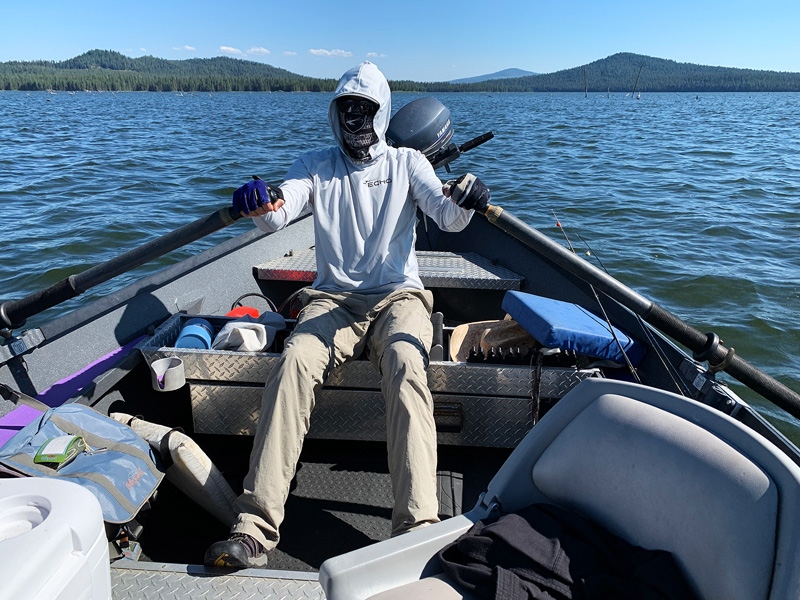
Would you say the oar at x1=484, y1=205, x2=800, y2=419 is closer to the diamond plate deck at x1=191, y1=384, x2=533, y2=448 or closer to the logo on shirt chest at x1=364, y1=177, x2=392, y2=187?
the logo on shirt chest at x1=364, y1=177, x2=392, y2=187

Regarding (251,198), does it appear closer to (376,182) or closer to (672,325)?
(376,182)

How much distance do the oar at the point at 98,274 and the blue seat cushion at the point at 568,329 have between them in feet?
4.63

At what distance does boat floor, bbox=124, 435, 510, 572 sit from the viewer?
236 centimetres

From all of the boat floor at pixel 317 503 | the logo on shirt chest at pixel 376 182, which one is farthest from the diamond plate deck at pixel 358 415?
the logo on shirt chest at pixel 376 182

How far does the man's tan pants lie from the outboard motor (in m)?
2.56

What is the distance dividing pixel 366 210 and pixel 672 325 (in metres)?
1.47

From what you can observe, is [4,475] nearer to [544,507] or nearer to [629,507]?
[544,507]

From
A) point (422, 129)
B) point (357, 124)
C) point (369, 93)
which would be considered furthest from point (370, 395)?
point (422, 129)

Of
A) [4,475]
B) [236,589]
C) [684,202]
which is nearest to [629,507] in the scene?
[236,589]

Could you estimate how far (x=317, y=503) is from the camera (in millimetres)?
2646

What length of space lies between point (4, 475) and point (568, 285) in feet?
10.0

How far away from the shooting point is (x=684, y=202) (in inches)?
435

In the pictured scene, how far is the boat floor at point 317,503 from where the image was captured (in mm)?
2361

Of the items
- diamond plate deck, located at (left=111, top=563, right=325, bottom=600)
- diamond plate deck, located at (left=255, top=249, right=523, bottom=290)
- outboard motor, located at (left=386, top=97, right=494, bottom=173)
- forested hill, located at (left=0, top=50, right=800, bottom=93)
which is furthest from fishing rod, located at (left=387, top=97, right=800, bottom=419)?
forested hill, located at (left=0, top=50, right=800, bottom=93)
